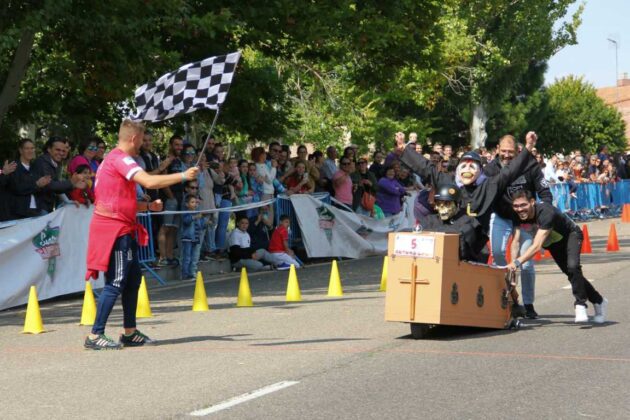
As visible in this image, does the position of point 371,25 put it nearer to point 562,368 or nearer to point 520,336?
point 520,336

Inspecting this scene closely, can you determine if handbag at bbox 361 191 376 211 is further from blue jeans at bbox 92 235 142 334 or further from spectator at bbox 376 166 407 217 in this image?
blue jeans at bbox 92 235 142 334

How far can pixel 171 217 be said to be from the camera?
1739cm

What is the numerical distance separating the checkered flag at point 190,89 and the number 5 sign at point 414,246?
2114 mm

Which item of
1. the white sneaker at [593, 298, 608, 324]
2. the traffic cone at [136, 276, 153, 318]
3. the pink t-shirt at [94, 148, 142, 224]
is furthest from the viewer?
the traffic cone at [136, 276, 153, 318]

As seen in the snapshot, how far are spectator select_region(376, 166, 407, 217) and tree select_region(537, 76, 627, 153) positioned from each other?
192ft

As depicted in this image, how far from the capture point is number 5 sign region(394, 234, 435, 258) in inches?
417

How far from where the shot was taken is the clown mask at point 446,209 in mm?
11445

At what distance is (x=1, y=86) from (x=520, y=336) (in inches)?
449

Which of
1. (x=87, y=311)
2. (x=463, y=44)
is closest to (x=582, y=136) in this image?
(x=463, y=44)

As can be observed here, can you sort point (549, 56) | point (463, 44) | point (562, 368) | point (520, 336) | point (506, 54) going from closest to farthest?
1. point (562, 368)
2. point (520, 336)
3. point (463, 44)
4. point (506, 54)
5. point (549, 56)

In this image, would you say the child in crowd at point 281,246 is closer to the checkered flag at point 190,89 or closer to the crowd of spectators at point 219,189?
the crowd of spectators at point 219,189

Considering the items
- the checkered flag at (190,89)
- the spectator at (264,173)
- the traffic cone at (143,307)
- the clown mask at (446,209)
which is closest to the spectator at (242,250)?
the spectator at (264,173)

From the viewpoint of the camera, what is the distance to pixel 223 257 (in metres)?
19.2

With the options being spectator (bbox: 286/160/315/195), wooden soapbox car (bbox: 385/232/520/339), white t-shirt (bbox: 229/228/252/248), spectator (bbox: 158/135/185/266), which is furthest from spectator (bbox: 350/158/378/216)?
wooden soapbox car (bbox: 385/232/520/339)
